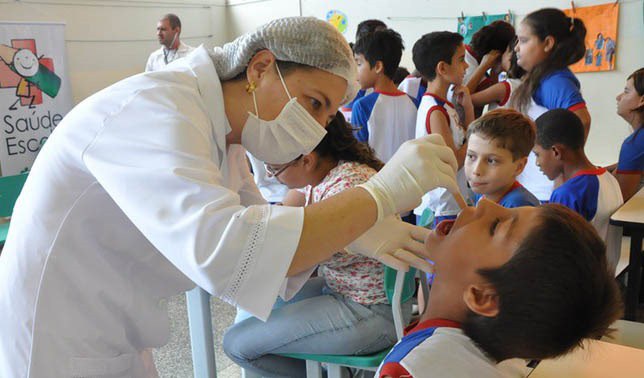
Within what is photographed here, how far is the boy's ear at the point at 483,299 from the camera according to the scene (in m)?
1.07

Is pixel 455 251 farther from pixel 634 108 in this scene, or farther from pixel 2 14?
pixel 2 14

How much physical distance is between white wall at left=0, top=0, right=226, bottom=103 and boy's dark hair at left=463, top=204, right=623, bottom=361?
6.03m

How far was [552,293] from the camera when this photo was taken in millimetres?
1016

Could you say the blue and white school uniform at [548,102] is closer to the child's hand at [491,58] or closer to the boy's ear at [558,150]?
the boy's ear at [558,150]

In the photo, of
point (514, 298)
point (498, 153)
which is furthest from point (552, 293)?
point (498, 153)

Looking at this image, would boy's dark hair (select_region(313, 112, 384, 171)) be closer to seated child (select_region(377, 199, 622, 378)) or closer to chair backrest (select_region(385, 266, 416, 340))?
chair backrest (select_region(385, 266, 416, 340))

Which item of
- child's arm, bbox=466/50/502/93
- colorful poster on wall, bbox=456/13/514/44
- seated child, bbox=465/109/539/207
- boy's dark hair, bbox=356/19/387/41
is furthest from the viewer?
colorful poster on wall, bbox=456/13/514/44

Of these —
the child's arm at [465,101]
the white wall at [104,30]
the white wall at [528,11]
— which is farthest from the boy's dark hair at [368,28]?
the white wall at [104,30]

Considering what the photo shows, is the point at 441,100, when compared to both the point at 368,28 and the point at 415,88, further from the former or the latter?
the point at 368,28

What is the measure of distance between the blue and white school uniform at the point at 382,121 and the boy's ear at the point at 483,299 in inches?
73.5

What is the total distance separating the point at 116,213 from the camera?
3.21 feet

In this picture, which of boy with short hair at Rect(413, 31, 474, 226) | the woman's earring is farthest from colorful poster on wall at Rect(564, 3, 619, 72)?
the woman's earring

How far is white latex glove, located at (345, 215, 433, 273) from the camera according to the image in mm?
1200

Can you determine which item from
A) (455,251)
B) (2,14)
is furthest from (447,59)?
(2,14)
